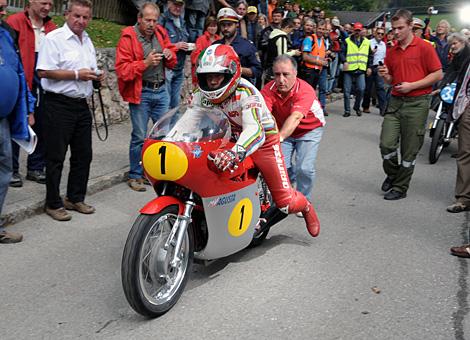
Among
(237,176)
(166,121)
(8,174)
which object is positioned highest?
(166,121)

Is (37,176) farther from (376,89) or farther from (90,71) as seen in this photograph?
(376,89)

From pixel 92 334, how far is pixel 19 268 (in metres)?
1.33

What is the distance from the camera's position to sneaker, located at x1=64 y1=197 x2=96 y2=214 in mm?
6594

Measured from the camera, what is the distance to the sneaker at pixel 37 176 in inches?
283

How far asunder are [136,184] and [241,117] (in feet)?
9.80

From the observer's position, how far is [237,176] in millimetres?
4891

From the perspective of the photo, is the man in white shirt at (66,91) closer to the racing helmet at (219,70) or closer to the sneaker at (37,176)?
the sneaker at (37,176)

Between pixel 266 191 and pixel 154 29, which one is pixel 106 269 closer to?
pixel 266 191

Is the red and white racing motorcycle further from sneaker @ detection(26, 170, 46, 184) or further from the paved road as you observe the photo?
sneaker @ detection(26, 170, 46, 184)

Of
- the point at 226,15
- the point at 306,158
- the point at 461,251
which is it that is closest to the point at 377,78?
the point at 226,15

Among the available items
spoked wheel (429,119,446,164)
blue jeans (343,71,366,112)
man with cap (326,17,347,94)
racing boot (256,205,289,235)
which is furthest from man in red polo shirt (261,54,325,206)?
man with cap (326,17,347,94)

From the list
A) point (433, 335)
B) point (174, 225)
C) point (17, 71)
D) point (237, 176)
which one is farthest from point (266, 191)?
point (17, 71)

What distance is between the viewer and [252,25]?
1295cm

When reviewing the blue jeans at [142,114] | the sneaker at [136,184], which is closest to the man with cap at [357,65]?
the blue jeans at [142,114]
